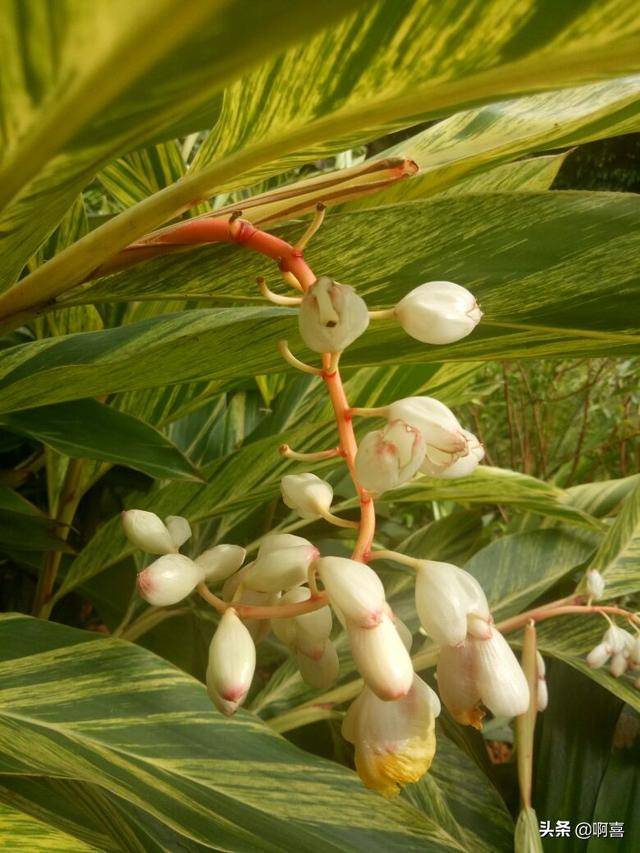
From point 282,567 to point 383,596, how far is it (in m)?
0.05

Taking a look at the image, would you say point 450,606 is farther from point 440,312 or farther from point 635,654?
point 635,654

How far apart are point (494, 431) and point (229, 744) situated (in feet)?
7.63

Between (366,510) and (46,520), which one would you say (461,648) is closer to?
(366,510)

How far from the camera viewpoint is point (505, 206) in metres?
0.32

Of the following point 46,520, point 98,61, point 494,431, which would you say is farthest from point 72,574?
point 494,431

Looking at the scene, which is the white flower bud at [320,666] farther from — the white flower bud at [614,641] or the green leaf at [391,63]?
the white flower bud at [614,641]

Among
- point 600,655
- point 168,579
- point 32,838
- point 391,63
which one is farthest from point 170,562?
point 600,655

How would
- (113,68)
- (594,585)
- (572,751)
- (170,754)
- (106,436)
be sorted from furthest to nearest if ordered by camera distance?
Result: (572,751)
(594,585)
(106,436)
(170,754)
(113,68)

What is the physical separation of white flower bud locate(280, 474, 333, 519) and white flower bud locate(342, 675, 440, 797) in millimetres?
92

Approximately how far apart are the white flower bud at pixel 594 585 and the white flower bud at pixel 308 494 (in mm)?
357

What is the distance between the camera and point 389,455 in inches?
10.7

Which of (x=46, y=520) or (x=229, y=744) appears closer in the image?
(x=229, y=744)

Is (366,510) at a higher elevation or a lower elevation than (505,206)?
lower

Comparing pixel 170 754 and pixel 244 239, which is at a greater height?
pixel 244 239
